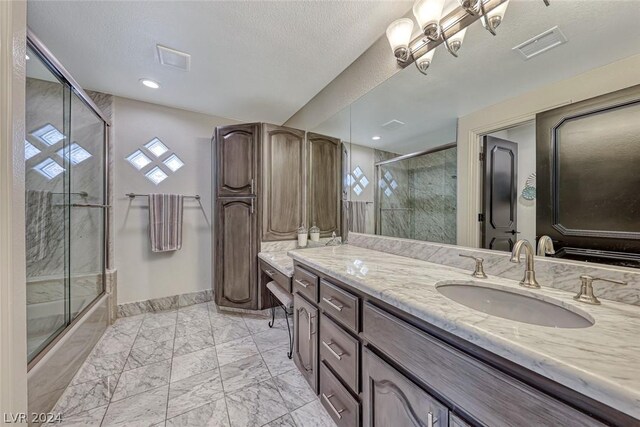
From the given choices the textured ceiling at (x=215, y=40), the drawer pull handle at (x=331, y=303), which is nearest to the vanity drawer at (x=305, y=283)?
the drawer pull handle at (x=331, y=303)

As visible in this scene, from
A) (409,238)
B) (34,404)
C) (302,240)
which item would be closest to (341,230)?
(302,240)

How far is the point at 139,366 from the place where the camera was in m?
1.68

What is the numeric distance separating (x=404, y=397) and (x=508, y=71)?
1.34 meters

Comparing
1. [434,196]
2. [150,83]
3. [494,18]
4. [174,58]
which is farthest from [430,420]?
[150,83]

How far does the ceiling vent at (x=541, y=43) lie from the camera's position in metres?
0.88

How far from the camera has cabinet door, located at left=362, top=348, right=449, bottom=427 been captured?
67 cm

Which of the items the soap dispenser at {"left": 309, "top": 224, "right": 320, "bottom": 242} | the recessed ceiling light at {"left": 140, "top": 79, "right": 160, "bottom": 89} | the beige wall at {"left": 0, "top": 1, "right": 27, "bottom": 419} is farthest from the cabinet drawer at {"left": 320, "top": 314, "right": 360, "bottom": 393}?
the recessed ceiling light at {"left": 140, "top": 79, "right": 160, "bottom": 89}

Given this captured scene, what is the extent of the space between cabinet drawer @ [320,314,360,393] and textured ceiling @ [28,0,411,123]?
1762 mm

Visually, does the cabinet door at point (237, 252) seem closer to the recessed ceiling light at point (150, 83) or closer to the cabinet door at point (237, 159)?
the cabinet door at point (237, 159)

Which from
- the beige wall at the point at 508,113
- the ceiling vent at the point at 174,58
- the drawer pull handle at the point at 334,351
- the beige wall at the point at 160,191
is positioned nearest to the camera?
the beige wall at the point at 508,113

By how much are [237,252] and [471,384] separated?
86.6 inches

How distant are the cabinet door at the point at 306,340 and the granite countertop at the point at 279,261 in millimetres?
233

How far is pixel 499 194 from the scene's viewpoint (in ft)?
3.50

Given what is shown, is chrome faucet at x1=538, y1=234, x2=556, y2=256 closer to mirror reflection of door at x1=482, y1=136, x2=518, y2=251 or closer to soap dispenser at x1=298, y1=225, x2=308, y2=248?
mirror reflection of door at x1=482, y1=136, x2=518, y2=251
